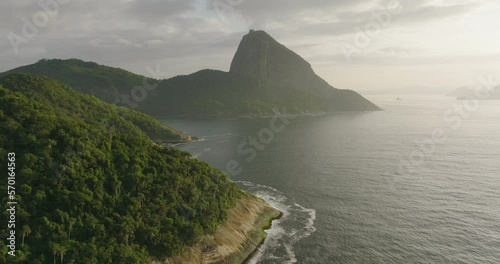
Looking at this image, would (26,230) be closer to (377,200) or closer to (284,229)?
(284,229)

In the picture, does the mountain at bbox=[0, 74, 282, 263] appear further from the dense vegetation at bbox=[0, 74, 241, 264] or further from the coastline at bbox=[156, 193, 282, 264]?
the coastline at bbox=[156, 193, 282, 264]

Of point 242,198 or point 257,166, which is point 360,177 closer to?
point 257,166

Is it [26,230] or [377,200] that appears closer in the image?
[26,230]

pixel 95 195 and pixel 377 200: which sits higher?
pixel 95 195

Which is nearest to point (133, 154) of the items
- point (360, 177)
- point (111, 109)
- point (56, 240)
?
point (56, 240)

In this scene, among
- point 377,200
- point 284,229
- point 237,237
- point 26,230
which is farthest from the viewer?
point 377,200

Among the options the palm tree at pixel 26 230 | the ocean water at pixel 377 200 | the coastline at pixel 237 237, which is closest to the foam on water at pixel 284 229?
the ocean water at pixel 377 200

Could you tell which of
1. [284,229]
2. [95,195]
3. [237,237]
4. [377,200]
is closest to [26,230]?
[95,195]
